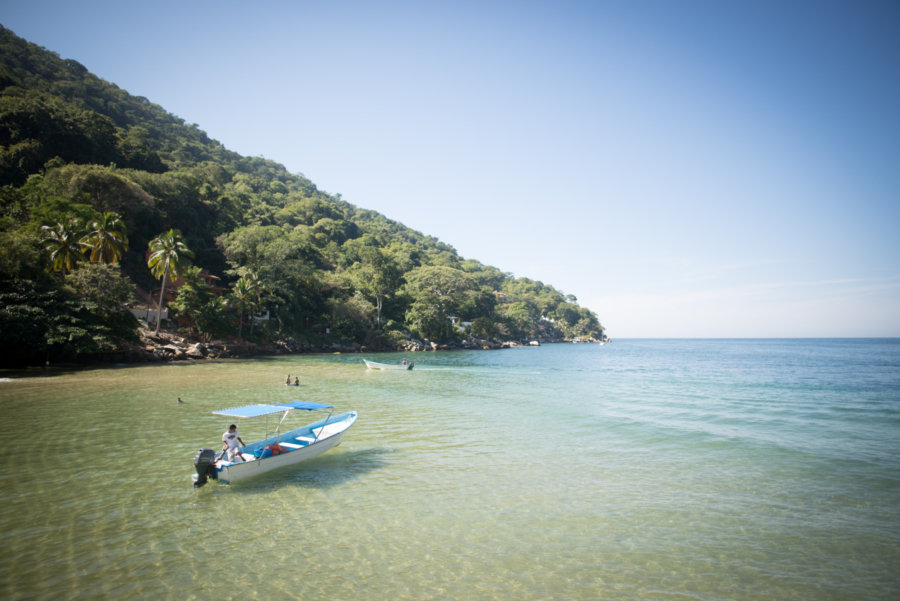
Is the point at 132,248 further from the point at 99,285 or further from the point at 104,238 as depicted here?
the point at 99,285

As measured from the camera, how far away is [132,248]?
54.3 meters

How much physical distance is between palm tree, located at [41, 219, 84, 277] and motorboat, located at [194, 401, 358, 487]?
35062 mm

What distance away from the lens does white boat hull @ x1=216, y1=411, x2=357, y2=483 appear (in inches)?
454

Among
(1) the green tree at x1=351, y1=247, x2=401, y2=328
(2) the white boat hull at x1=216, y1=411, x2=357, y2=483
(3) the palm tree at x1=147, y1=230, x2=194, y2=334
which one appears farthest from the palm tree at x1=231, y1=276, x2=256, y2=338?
(2) the white boat hull at x1=216, y1=411, x2=357, y2=483

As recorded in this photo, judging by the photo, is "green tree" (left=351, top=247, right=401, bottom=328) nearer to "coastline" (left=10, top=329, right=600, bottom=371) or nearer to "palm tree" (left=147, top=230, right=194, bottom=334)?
"coastline" (left=10, top=329, right=600, bottom=371)

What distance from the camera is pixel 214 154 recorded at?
141 meters

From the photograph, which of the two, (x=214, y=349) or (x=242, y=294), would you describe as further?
(x=242, y=294)

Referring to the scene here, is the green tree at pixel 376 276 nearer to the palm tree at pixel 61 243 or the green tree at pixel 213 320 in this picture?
the green tree at pixel 213 320

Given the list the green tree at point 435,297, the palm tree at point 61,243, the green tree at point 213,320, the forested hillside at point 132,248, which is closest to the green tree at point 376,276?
the forested hillside at point 132,248

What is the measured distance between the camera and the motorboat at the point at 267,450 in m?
11.4

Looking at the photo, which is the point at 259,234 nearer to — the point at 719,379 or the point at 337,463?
the point at 337,463

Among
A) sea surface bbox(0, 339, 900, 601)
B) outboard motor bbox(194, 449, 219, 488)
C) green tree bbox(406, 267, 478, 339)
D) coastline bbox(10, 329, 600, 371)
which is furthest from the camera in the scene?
green tree bbox(406, 267, 478, 339)

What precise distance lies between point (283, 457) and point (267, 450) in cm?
52

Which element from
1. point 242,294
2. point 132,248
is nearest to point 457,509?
point 242,294
